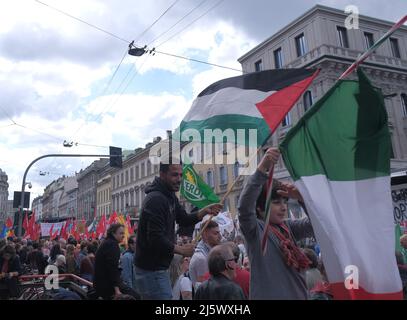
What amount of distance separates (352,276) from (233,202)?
3311cm

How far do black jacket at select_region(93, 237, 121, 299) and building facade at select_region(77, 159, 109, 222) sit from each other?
73.1m

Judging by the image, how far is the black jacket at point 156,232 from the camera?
10.5 feet

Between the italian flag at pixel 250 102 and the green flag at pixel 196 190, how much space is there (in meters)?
3.53

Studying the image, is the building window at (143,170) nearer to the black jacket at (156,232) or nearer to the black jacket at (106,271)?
the black jacket at (106,271)

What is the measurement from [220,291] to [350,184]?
3.93 feet

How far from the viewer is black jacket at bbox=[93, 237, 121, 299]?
5031 mm

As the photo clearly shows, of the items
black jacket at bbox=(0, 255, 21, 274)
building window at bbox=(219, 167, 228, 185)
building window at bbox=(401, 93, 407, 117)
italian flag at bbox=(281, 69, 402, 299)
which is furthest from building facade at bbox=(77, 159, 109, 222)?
italian flag at bbox=(281, 69, 402, 299)

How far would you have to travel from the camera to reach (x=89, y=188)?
7950 centimetres

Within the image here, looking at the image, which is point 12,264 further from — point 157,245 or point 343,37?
point 343,37

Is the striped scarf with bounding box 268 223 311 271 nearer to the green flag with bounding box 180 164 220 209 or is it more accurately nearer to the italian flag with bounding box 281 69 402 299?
the italian flag with bounding box 281 69 402 299

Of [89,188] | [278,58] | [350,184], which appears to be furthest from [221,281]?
[89,188]

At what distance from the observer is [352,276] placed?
2305mm
